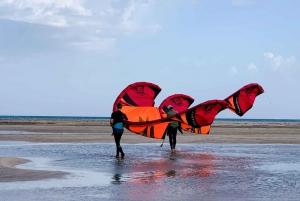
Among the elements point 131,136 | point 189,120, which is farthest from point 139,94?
point 131,136

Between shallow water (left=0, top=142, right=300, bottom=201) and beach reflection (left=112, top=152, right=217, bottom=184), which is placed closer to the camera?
shallow water (left=0, top=142, right=300, bottom=201)

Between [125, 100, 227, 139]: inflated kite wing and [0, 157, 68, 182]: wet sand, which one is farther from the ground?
[125, 100, 227, 139]: inflated kite wing

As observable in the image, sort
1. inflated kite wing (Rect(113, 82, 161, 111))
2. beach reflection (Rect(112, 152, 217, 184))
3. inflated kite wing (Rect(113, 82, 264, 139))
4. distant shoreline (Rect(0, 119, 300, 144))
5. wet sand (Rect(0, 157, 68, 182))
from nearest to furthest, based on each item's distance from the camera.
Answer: wet sand (Rect(0, 157, 68, 182)), beach reflection (Rect(112, 152, 217, 184)), inflated kite wing (Rect(113, 82, 264, 139)), inflated kite wing (Rect(113, 82, 161, 111)), distant shoreline (Rect(0, 119, 300, 144))

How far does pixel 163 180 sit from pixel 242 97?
37.9 ft

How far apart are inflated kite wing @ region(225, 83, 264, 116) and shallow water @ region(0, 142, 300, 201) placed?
498 centimetres

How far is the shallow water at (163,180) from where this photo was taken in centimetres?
1005

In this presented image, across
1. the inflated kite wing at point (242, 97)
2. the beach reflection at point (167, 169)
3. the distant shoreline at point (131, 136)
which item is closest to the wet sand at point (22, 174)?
the beach reflection at point (167, 169)

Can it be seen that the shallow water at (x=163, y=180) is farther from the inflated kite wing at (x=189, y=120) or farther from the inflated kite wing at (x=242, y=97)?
the inflated kite wing at (x=242, y=97)

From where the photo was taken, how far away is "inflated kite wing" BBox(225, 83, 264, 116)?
75.3 feet

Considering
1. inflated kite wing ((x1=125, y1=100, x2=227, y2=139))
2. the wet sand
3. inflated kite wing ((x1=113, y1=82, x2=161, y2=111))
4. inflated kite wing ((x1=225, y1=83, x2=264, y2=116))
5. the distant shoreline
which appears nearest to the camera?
the wet sand

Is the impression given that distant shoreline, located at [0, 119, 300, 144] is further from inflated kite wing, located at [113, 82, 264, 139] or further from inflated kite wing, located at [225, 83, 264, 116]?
inflated kite wing, located at [225, 83, 264, 116]

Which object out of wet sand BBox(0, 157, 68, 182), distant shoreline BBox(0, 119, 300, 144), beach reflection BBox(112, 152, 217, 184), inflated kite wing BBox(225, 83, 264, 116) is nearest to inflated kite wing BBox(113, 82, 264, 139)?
inflated kite wing BBox(225, 83, 264, 116)

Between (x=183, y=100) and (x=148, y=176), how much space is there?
13482mm

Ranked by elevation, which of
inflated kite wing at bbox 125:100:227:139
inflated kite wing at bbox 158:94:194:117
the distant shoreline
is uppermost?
inflated kite wing at bbox 158:94:194:117
